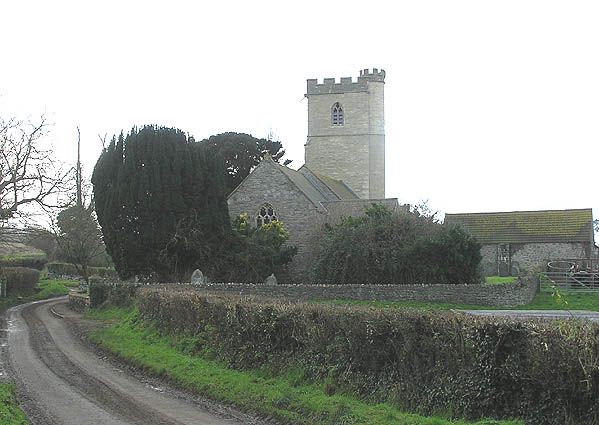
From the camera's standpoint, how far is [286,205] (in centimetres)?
4131

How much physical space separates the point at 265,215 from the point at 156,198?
34.4ft

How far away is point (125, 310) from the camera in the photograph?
25.8 m

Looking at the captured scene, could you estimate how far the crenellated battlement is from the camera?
2292 inches

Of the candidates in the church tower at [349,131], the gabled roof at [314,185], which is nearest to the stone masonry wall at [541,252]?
the gabled roof at [314,185]

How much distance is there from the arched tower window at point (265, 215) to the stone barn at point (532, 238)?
10308 mm

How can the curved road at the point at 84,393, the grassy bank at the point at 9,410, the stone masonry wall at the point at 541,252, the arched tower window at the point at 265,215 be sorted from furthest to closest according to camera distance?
1. the arched tower window at the point at 265,215
2. the stone masonry wall at the point at 541,252
3. the curved road at the point at 84,393
4. the grassy bank at the point at 9,410

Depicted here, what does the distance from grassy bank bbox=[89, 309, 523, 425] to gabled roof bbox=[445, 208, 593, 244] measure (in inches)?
1103

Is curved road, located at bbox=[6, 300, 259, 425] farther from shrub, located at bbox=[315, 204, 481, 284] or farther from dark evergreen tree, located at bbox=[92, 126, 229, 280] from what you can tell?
shrub, located at bbox=[315, 204, 481, 284]

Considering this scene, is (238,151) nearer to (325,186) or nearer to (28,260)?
(325,186)

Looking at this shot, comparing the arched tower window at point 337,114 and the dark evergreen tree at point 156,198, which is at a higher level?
the arched tower window at point 337,114

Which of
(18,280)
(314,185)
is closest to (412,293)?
(314,185)

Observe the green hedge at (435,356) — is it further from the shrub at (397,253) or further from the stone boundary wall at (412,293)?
the shrub at (397,253)

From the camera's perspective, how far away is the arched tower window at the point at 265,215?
41781mm

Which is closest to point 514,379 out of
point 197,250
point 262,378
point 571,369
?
point 571,369
